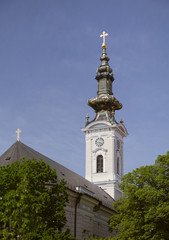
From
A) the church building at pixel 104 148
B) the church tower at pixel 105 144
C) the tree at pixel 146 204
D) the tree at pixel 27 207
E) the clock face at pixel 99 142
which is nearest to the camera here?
the tree at pixel 27 207

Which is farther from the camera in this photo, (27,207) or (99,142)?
(99,142)

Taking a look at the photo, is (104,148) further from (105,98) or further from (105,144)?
(105,98)

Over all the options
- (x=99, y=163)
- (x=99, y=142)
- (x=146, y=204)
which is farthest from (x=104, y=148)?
(x=146, y=204)

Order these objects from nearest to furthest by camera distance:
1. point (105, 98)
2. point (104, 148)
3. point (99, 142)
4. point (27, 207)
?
point (27, 207) < point (104, 148) < point (99, 142) < point (105, 98)

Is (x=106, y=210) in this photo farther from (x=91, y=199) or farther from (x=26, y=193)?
(x=26, y=193)

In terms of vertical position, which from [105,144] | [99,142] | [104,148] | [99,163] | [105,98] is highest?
[105,98]

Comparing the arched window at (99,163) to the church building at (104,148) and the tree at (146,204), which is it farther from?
the tree at (146,204)

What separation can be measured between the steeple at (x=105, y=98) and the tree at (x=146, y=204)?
90.4ft

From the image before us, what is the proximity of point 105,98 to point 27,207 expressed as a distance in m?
41.5

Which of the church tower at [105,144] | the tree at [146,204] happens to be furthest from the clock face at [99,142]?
the tree at [146,204]

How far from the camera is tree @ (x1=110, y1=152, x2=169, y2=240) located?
31719 millimetres

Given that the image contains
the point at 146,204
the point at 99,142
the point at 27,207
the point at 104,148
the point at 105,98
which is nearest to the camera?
the point at 27,207

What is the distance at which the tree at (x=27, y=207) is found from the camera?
2350 centimetres

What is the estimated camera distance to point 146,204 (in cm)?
3341
